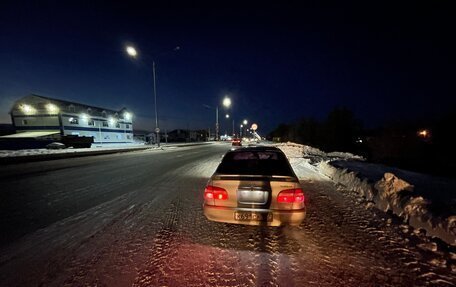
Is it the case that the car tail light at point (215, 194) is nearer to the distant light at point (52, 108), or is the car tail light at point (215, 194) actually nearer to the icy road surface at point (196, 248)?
the icy road surface at point (196, 248)

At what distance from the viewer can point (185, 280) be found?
2977mm

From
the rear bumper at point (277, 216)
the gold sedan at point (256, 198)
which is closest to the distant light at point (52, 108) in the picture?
the gold sedan at point (256, 198)

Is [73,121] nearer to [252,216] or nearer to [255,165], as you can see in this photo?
[255,165]

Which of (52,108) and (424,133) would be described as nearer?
(424,133)

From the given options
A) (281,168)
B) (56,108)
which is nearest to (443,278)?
(281,168)

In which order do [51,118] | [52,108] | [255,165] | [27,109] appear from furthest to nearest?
[27,109], [51,118], [52,108], [255,165]

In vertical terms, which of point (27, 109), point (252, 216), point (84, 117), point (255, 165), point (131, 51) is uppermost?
point (131, 51)

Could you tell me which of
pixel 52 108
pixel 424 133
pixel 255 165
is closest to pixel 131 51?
pixel 255 165

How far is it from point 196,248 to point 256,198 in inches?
52.5

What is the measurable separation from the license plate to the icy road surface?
465mm

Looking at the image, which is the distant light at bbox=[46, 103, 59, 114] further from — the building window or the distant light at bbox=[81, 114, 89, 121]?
the distant light at bbox=[81, 114, 89, 121]

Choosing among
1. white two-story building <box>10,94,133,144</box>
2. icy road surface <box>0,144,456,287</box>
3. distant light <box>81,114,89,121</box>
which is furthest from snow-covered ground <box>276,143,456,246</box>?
distant light <box>81,114,89,121</box>

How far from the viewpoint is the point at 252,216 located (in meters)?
3.89

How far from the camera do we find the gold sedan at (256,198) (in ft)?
12.6
